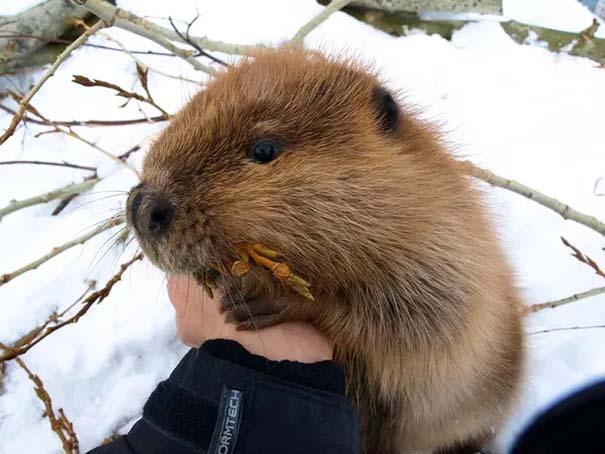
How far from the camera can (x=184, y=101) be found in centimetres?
306

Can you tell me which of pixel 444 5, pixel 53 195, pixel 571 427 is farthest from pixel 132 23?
pixel 444 5

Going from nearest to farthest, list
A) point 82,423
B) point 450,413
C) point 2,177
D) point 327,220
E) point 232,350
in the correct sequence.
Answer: point 327,220
point 232,350
point 450,413
point 82,423
point 2,177

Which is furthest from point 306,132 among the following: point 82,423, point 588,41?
point 588,41

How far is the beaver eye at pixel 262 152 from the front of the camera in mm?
1806

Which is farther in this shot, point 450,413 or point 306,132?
point 450,413

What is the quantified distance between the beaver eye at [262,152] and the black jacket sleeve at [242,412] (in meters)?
0.70

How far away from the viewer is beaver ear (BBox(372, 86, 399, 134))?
2070 millimetres

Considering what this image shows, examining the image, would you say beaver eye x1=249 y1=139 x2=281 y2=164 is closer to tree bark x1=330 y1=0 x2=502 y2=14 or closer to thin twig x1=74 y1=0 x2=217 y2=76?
thin twig x1=74 y1=0 x2=217 y2=76

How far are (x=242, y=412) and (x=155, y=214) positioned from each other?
2.40ft

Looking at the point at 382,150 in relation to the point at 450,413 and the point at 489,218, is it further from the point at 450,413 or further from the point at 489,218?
the point at 450,413

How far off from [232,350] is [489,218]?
4.65 ft

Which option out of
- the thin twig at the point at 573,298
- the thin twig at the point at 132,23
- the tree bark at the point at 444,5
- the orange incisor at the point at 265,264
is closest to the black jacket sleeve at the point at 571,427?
the thin twig at the point at 573,298

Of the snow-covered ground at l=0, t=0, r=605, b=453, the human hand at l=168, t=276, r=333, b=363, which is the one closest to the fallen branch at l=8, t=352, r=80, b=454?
the snow-covered ground at l=0, t=0, r=605, b=453

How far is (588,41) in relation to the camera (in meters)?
5.00
